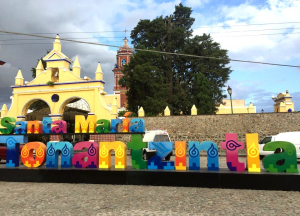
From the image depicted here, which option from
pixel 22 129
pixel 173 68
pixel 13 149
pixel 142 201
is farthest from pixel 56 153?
pixel 173 68

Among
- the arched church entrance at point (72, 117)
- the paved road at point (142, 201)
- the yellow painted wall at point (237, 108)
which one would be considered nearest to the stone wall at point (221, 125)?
the arched church entrance at point (72, 117)

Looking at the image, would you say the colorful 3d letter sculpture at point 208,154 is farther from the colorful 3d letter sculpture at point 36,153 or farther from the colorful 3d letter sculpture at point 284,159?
the colorful 3d letter sculpture at point 36,153

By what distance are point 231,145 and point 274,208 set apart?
7.10 feet

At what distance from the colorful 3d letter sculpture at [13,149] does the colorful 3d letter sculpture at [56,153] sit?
1.21 metres

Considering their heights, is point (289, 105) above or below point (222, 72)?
below

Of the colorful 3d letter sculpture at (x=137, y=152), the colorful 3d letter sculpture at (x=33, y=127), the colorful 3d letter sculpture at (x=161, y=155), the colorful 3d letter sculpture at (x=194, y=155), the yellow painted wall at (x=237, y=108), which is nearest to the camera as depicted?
the colorful 3d letter sculpture at (x=194, y=155)

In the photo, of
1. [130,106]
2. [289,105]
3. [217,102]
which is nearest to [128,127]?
[130,106]

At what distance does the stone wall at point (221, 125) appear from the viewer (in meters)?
19.1

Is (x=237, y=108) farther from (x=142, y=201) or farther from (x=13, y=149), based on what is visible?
(x=142, y=201)

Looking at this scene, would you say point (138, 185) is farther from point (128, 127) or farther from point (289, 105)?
point (289, 105)

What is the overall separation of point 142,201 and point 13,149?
5371 millimetres

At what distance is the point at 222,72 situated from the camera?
33.0 m

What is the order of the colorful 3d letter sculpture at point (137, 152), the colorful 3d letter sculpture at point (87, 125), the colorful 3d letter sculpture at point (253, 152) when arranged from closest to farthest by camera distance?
the colorful 3d letter sculpture at point (253, 152), the colorful 3d letter sculpture at point (137, 152), the colorful 3d letter sculpture at point (87, 125)

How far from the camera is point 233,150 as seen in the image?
6.70 metres
